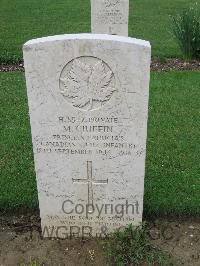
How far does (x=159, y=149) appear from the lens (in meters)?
5.79

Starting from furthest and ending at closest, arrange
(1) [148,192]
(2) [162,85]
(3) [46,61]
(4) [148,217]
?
(2) [162,85] → (1) [148,192] → (4) [148,217] → (3) [46,61]

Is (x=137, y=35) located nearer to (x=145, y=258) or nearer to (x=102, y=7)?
(x=102, y=7)

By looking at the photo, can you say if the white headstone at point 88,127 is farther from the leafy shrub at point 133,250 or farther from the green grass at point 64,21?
the green grass at point 64,21

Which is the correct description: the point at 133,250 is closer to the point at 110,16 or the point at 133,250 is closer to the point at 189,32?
the point at 189,32

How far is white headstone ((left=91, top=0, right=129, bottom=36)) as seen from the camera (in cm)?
965

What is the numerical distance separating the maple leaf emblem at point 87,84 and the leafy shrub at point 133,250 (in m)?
1.24

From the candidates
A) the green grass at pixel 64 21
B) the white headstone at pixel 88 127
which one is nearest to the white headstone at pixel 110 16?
the green grass at pixel 64 21

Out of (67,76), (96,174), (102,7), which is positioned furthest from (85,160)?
(102,7)

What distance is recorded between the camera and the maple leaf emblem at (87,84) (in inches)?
134

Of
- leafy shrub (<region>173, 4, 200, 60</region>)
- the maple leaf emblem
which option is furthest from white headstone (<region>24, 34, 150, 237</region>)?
leafy shrub (<region>173, 4, 200, 60</region>)

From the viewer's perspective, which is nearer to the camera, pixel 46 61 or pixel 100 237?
pixel 46 61

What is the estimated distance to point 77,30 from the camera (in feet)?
39.4

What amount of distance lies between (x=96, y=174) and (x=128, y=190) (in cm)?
33

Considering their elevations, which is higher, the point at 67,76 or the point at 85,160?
the point at 67,76
